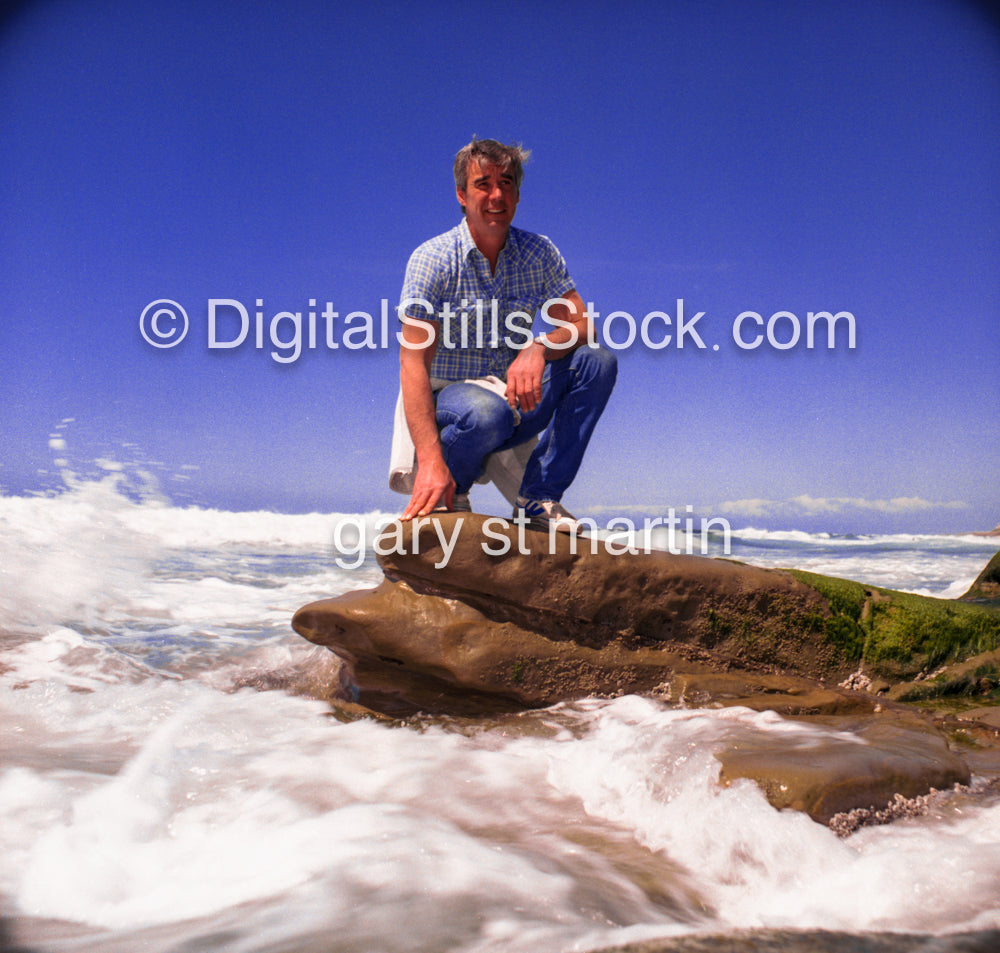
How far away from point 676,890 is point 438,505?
214 centimetres

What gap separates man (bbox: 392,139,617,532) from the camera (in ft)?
11.4

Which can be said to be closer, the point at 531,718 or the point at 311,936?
the point at 311,936

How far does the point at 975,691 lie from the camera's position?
11.8 feet

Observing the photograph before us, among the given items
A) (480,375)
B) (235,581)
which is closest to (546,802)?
(480,375)

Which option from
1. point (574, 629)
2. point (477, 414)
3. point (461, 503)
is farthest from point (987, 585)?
point (477, 414)

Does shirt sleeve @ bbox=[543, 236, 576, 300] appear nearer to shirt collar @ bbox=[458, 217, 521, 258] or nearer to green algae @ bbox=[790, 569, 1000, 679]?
shirt collar @ bbox=[458, 217, 521, 258]

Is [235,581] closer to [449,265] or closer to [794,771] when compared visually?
[449,265]

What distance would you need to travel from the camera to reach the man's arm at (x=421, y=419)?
346cm

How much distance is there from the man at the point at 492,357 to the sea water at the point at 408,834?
50.1 inches

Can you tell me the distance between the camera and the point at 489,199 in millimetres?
3521

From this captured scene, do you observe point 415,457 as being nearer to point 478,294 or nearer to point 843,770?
point 478,294

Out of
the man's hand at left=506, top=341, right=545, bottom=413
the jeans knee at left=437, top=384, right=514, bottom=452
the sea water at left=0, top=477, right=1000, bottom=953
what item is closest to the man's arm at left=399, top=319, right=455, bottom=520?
the jeans knee at left=437, top=384, right=514, bottom=452

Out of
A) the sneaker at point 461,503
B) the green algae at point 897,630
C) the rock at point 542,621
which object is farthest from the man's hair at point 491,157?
the green algae at point 897,630

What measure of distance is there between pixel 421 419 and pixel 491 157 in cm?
138
